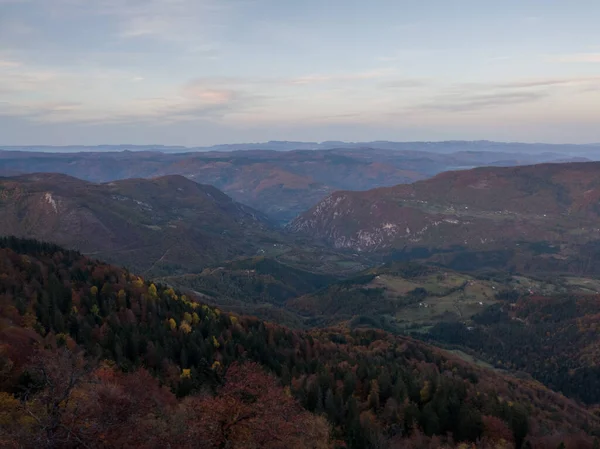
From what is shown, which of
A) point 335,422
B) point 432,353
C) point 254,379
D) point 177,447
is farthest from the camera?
point 432,353

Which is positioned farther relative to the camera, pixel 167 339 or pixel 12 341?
pixel 167 339

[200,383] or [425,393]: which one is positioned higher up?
[200,383]

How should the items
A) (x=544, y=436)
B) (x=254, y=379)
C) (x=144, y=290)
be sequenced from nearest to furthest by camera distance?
1. (x=254, y=379)
2. (x=544, y=436)
3. (x=144, y=290)

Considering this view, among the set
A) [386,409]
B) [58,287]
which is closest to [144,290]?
[58,287]

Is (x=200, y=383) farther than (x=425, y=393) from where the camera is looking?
No

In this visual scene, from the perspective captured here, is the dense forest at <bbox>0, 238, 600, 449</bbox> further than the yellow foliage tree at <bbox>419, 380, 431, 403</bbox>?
No

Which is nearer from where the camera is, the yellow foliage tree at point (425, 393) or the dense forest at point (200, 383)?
the dense forest at point (200, 383)

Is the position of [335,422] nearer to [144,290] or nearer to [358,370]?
[358,370]

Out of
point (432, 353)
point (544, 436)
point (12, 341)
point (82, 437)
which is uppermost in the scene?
point (82, 437)
